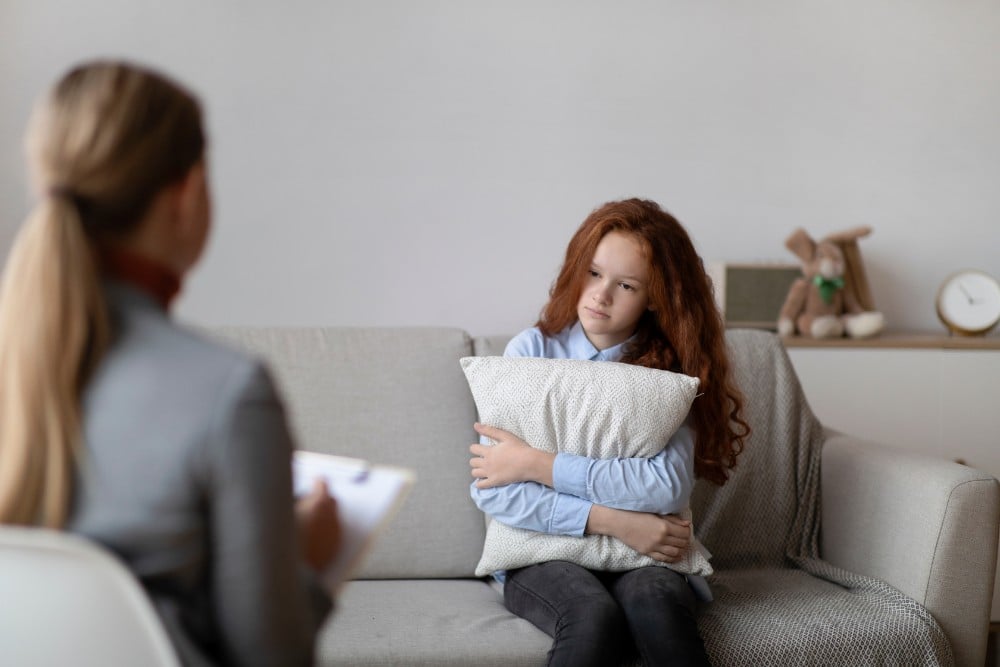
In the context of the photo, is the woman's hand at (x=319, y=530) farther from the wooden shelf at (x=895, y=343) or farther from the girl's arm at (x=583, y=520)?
the wooden shelf at (x=895, y=343)

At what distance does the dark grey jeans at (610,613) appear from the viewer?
1635 millimetres

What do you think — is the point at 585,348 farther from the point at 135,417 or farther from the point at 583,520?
the point at 135,417

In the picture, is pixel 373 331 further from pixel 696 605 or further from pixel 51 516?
pixel 51 516

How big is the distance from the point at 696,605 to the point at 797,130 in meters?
1.73

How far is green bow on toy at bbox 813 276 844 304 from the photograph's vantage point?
2902 mm

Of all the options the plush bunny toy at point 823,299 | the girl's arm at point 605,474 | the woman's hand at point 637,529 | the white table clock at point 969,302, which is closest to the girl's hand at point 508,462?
the girl's arm at point 605,474

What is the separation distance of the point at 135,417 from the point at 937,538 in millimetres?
1575

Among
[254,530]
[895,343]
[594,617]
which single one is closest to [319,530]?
[254,530]

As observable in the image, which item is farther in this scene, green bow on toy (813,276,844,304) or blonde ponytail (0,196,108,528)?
green bow on toy (813,276,844,304)

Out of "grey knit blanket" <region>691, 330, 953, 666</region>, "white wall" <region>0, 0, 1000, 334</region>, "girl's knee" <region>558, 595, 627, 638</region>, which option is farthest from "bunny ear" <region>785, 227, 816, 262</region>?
"girl's knee" <region>558, 595, 627, 638</region>

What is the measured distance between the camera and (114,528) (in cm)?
79

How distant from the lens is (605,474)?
5.93 feet

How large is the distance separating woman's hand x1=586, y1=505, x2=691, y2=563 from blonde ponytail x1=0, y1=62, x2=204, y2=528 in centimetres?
114

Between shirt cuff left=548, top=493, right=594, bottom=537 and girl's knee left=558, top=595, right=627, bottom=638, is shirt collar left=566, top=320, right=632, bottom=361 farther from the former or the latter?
girl's knee left=558, top=595, right=627, bottom=638
